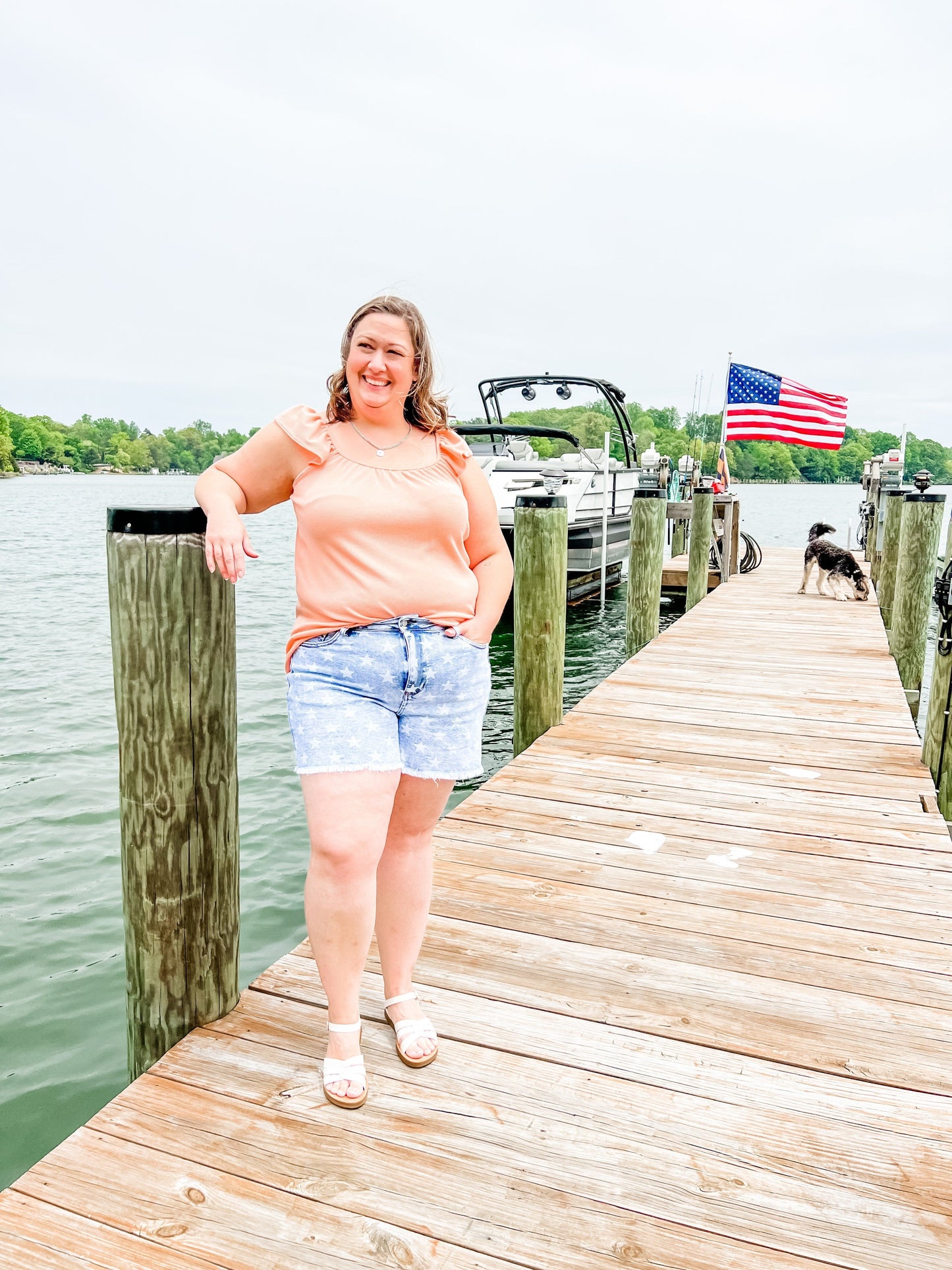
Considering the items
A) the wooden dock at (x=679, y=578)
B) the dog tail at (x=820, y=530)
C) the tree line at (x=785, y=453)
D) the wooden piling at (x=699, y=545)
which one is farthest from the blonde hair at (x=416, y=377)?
the tree line at (x=785, y=453)

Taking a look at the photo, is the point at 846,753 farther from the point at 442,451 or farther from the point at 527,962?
the point at 442,451

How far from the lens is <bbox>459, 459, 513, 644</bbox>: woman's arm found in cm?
217

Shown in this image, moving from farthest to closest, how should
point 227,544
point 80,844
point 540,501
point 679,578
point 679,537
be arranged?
point 679,537
point 679,578
point 80,844
point 540,501
point 227,544

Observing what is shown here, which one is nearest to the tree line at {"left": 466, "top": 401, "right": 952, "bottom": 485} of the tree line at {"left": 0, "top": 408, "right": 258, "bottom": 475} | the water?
the tree line at {"left": 0, "top": 408, "right": 258, "bottom": 475}

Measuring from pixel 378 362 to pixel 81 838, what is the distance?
4730mm

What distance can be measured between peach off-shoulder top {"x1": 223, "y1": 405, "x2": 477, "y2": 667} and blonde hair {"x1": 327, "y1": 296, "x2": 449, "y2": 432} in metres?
0.08

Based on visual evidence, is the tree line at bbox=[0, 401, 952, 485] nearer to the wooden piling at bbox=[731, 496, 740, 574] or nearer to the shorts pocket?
the wooden piling at bbox=[731, 496, 740, 574]

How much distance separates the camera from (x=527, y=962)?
2691 mm

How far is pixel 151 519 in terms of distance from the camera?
204cm

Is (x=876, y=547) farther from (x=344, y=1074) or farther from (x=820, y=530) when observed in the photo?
(x=344, y=1074)

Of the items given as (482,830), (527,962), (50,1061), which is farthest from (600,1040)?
(50,1061)

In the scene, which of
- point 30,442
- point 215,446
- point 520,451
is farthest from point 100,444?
point 520,451

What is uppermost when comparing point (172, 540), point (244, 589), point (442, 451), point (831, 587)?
point (442, 451)

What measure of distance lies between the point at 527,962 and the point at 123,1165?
1.22 m
